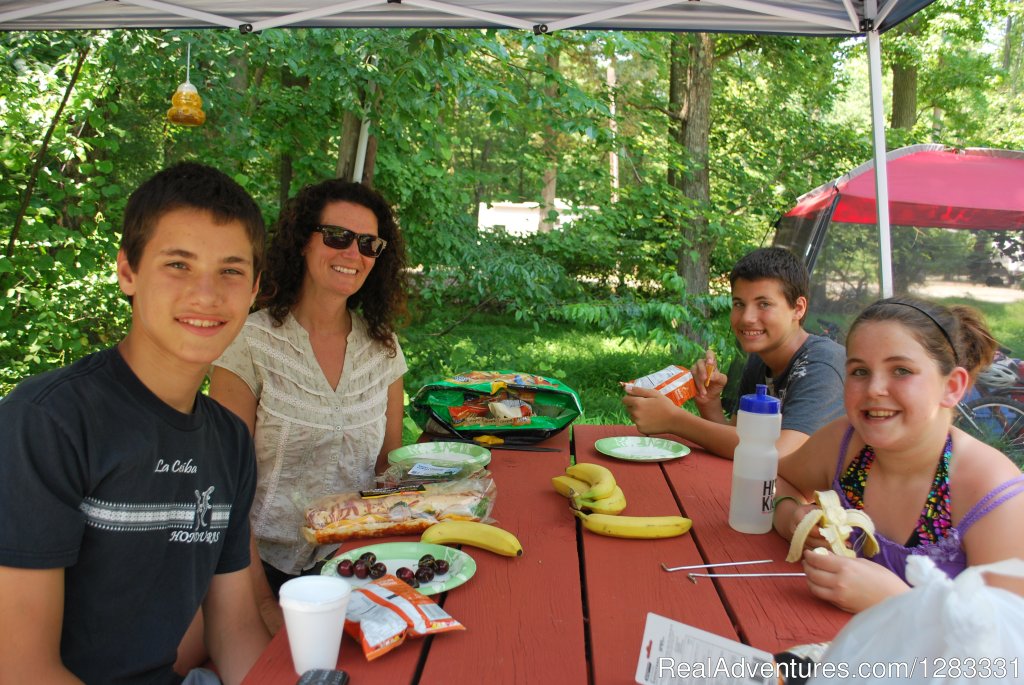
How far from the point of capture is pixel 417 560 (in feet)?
5.74

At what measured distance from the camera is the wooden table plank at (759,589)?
4.83 ft

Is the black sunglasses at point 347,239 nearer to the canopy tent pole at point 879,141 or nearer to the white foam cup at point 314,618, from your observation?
the white foam cup at point 314,618

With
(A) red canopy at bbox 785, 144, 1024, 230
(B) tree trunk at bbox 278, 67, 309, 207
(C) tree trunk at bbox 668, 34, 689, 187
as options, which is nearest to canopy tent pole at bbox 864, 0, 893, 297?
(A) red canopy at bbox 785, 144, 1024, 230

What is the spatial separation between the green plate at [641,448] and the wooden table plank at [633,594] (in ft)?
1.54

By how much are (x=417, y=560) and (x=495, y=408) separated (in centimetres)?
119

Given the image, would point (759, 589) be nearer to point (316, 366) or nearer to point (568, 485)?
point (568, 485)

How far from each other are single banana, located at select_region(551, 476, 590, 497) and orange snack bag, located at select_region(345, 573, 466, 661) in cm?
Answer: 77

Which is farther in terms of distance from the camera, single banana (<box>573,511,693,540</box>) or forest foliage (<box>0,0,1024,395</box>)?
forest foliage (<box>0,0,1024,395</box>)

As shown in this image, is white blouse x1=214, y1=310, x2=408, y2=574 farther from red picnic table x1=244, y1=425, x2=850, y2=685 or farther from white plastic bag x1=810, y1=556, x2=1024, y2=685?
white plastic bag x1=810, y1=556, x2=1024, y2=685

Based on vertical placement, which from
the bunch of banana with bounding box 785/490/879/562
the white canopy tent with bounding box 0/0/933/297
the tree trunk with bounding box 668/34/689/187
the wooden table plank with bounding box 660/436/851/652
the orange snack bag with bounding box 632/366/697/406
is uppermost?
the tree trunk with bounding box 668/34/689/187

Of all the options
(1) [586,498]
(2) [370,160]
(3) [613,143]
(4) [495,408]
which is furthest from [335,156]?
(1) [586,498]

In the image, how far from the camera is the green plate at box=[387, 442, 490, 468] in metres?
2.53

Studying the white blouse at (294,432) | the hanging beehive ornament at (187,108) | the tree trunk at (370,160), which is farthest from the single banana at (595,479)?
the tree trunk at (370,160)

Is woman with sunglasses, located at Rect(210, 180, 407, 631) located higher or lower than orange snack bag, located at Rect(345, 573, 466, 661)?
higher
